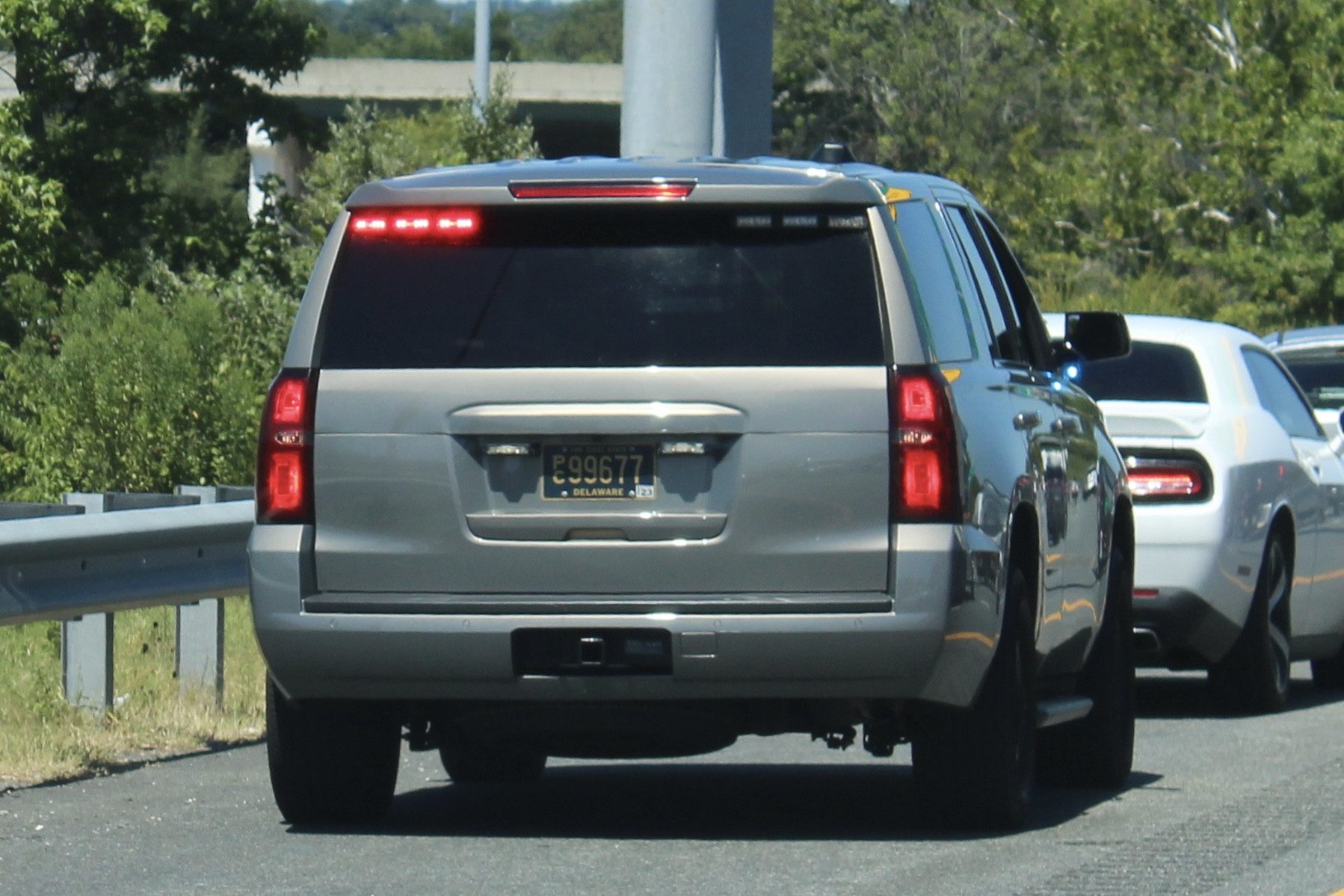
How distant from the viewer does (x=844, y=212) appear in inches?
280

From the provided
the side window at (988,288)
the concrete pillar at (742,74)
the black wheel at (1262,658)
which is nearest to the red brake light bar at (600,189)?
the side window at (988,288)

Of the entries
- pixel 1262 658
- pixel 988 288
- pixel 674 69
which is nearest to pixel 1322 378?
pixel 674 69

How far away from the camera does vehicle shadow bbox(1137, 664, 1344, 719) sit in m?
11.4

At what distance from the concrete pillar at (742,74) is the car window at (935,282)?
33.3 ft

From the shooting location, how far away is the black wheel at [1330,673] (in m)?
12.9

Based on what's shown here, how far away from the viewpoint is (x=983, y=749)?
291 inches

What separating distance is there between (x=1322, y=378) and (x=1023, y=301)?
304 inches

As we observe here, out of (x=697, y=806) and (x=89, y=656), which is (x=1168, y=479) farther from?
(x=89, y=656)

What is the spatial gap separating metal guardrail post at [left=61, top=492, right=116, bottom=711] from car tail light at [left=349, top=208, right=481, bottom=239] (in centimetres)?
304

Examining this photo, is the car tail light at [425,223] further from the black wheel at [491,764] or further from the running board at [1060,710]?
the running board at [1060,710]

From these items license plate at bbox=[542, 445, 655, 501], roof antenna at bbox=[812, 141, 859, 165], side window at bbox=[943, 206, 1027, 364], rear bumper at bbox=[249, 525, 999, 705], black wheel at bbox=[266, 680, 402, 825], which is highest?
roof antenna at bbox=[812, 141, 859, 165]

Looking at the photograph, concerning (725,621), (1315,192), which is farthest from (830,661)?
(1315,192)

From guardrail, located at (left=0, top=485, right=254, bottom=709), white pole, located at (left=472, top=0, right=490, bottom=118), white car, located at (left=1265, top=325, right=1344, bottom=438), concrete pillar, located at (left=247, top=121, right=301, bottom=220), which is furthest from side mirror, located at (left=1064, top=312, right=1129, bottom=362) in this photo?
concrete pillar, located at (left=247, top=121, right=301, bottom=220)

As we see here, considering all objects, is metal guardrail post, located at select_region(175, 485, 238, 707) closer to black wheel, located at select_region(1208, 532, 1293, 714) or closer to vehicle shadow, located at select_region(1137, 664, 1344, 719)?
vehicle shadow, located at select_region(1137, 664, 1344, 719)
